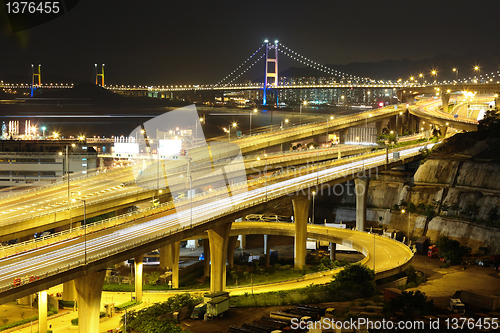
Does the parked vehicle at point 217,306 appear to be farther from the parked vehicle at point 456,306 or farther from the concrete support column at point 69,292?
the parked vehicle at point 456,306

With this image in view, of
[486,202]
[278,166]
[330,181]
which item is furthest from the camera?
[278,166]

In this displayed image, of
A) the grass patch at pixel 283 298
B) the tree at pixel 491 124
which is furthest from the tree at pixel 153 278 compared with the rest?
the tree at pixel 491 124

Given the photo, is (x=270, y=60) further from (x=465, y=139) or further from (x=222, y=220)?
(x=222, y=220)

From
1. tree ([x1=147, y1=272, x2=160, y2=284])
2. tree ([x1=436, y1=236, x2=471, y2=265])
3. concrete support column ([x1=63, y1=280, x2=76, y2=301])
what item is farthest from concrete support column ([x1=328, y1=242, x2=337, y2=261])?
concrete support column ([x1=63, y1=280, x2=76, y2=301])

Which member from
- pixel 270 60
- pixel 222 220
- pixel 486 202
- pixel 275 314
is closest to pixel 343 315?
pixel 275 314

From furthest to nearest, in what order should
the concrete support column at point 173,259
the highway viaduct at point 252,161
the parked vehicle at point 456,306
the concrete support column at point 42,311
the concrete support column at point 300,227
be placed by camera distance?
the concrete support column at point 300,227
the concrete support column at point 173,259
the highway viaduct at point 252,161
the parked vehicle at point 456,306
the concrete support column at point 42,311

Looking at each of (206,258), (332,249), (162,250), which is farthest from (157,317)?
(332,249)

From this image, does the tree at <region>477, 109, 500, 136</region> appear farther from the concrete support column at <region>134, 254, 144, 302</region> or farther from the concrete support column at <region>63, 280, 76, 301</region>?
the concrete support column at <region>63, 280, 76, 301</region>
